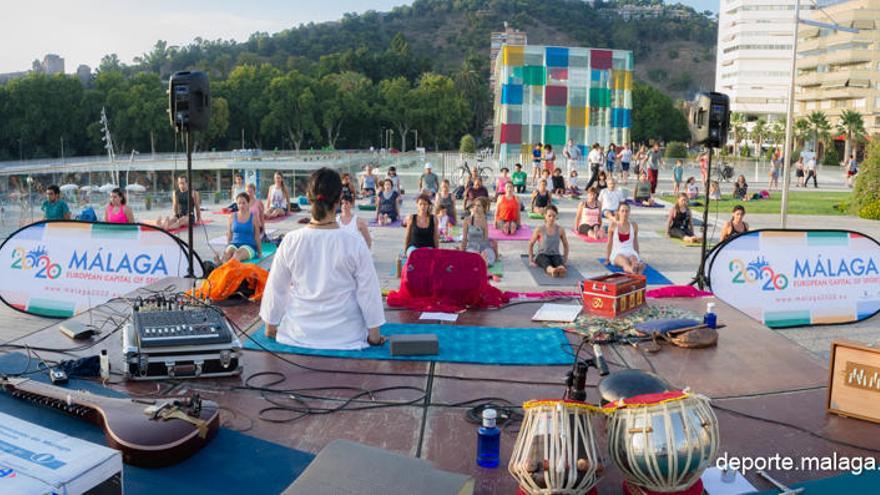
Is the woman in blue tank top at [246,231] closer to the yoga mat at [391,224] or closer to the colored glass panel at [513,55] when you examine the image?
the yoga mat at [391,224]

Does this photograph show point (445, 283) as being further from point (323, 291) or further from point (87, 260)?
point (87, 260)

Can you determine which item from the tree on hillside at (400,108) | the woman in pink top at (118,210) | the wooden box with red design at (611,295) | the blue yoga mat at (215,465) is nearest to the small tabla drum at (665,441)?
the blue yoga mat at (215,465)

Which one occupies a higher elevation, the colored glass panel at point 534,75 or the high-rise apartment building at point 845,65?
the high-rise apartment building at point 845,65

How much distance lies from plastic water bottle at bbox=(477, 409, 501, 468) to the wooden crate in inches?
68.5

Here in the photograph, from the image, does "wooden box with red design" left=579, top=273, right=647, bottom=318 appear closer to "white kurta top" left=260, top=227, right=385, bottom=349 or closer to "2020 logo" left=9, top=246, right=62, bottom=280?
"white kurta top" left=260, top=227, right=385, bottom=349

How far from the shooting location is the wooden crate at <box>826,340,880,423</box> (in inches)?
132

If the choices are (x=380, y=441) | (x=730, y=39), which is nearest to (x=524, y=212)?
(x=380, y=441)

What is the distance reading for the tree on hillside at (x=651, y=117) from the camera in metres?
87.7

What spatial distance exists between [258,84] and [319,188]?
8041 centimetres

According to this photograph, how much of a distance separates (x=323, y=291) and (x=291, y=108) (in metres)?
77.1

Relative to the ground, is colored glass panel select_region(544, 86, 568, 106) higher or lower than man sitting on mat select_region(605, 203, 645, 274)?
higher

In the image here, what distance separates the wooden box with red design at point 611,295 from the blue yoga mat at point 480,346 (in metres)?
0.55

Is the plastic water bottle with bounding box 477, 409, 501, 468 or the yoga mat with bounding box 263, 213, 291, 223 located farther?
the yoga mat with bounding box 263, 213, 291, 223

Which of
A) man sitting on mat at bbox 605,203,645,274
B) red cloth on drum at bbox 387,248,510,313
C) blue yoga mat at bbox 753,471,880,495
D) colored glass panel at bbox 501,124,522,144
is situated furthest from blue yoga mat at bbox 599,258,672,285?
colored glass panel at bbox 501,124,522,144
